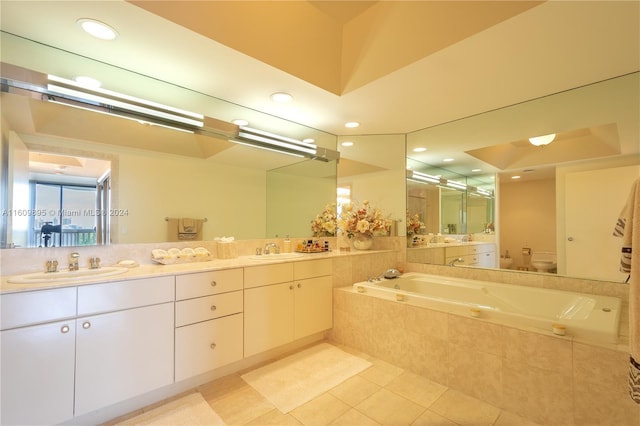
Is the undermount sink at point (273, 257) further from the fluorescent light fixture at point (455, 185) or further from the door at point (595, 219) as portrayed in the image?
the door at point (595, 219)

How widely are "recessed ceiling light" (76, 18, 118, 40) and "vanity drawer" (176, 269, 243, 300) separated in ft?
4.88

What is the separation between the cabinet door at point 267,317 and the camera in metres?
2.15

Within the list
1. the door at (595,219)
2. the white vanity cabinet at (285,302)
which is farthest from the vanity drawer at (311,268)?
the door at (595,219)

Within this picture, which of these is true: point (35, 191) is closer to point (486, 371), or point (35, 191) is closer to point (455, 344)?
point (455, 344)

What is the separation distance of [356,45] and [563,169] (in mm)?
2107

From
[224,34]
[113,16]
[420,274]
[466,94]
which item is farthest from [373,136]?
[113,16]

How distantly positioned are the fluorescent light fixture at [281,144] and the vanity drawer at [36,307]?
168 centimetres

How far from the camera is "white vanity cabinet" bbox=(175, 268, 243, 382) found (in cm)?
182

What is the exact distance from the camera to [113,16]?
147cm

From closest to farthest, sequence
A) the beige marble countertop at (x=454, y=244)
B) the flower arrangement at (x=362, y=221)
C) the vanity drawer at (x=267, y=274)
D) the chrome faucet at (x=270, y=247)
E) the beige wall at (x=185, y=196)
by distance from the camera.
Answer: the beige wall at (x=185, y=196) → the vanity drawer at (x=267, y=274) → the chrome faucet at (x=270, y=247) → the beige marble countertop at (x=454, y=244) → the flower arrangement at (x=362, y=221)

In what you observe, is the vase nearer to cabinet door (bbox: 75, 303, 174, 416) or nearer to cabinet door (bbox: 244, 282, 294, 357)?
cabinet door (bbox: 244, 282, 294, 357)

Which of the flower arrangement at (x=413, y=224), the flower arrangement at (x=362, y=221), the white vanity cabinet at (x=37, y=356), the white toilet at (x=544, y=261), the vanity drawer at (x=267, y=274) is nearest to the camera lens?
the white vanity cabinet at (x=37, y=356)

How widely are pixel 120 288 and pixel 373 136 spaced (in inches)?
115

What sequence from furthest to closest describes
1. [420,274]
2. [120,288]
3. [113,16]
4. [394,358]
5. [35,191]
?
[420,274] < [394,358] < [35,191] < [120,288] < [113,16]
